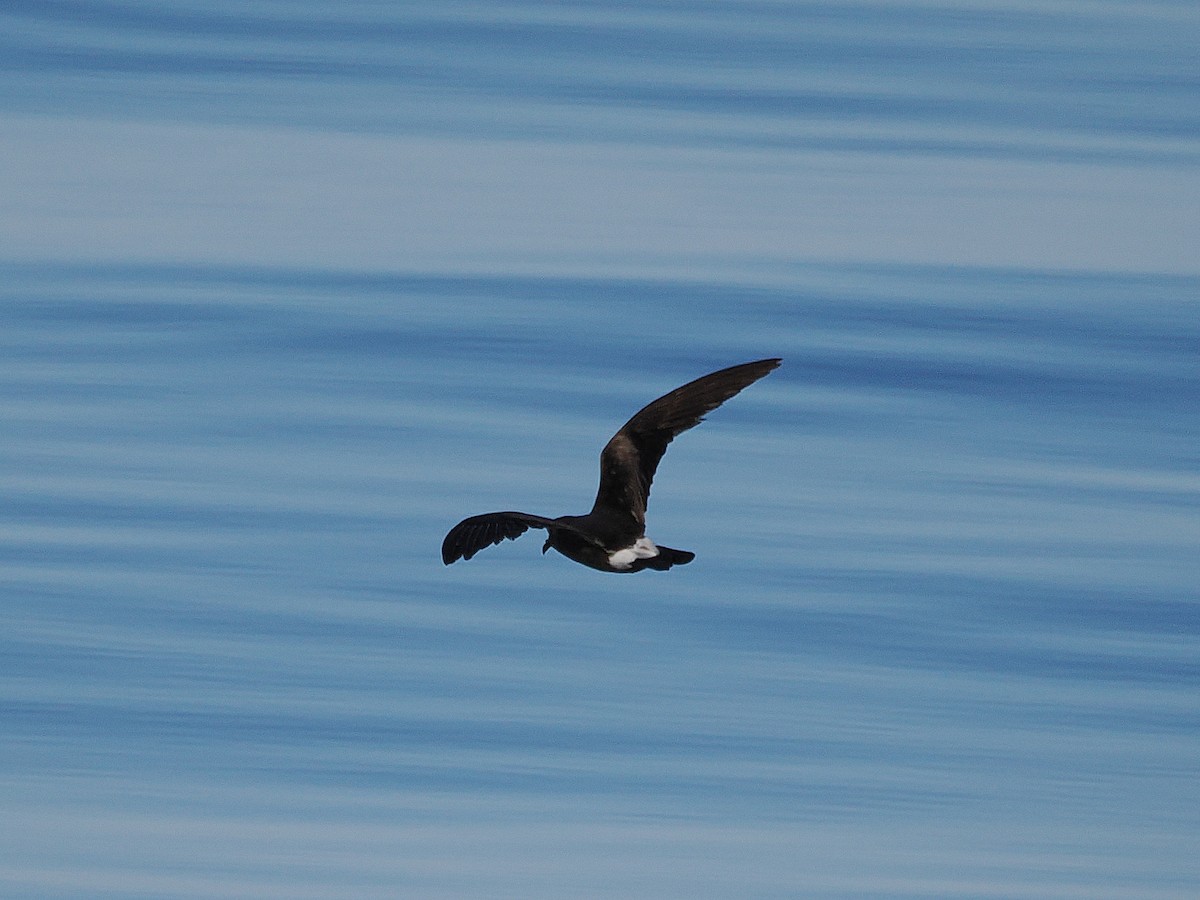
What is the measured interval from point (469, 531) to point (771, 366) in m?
1.65

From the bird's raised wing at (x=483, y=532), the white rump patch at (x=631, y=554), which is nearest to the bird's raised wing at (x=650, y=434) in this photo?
the white rump patch at (x=631, y=554)

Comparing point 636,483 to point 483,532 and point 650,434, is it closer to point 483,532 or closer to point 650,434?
point 650,434

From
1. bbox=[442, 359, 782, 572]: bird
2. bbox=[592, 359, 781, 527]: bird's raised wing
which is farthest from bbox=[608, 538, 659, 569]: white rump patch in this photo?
bbox=[592, 359, 781, 527]: bird's raised wing

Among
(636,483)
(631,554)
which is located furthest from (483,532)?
(636,483)

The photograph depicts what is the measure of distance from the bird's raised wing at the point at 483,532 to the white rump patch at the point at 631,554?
1.41 feet

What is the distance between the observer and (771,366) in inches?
316

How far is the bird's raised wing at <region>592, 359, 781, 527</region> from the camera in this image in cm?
812

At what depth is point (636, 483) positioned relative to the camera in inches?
322

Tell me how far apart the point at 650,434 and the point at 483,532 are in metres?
1.56

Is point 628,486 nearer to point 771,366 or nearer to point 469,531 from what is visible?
point 771,366

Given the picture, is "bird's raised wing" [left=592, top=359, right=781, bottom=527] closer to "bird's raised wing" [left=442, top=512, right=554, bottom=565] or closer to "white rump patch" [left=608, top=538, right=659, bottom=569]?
"white rump patch" [left=608, top=538, right=659, bottom=569]

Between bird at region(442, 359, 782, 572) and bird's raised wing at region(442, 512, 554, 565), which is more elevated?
bird at region(442, 359, 782, 572)

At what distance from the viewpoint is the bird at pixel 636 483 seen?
7.54 metres

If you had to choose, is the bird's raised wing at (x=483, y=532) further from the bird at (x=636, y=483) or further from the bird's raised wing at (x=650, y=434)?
the bird's raised wing at (x=650, y=434)
